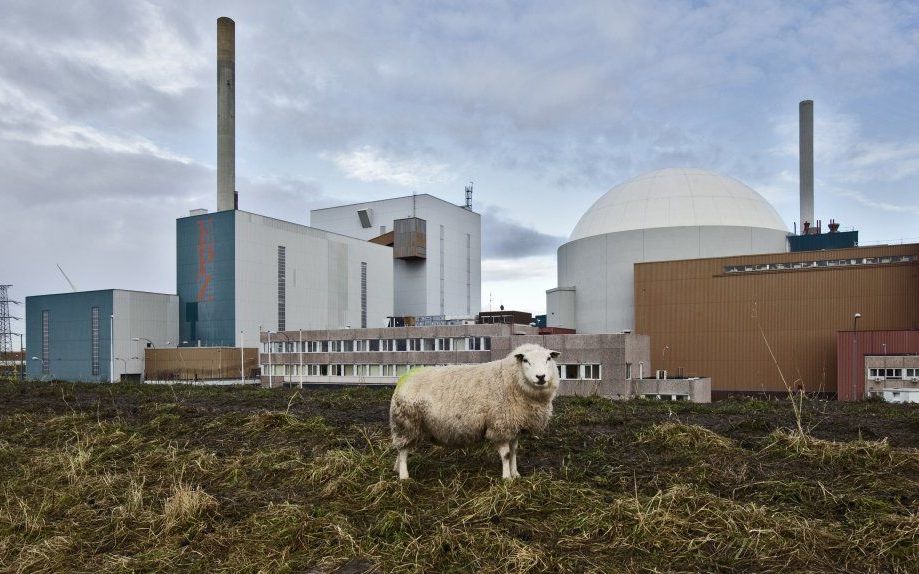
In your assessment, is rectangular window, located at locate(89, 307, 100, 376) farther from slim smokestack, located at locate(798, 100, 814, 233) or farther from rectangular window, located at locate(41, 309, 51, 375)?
slim smokestack, located at locate(798, 100, 814, 233)

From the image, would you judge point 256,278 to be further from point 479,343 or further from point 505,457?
point 505,457

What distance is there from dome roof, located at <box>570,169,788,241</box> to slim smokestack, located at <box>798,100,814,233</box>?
1189cm

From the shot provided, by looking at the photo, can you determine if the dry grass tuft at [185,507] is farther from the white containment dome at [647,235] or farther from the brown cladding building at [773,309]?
the white containment dome at [647,235]

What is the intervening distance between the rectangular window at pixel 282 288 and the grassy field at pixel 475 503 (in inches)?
3572

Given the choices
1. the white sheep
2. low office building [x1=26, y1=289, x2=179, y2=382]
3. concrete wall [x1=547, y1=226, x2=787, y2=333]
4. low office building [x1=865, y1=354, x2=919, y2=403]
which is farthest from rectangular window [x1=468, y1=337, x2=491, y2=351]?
low office building [x1=26, y1=289, x2=179, y2=382]

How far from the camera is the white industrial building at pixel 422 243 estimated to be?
420 ft

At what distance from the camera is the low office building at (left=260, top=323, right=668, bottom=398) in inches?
2219

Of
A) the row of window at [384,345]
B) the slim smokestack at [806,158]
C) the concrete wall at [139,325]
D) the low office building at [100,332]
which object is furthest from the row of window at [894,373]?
the concrete wall at [139,325]

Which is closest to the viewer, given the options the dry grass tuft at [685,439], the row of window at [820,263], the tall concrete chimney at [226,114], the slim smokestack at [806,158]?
the dry grass tuft at [685,439]

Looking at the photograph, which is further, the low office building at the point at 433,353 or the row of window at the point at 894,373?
the low office building at the point at 433,353

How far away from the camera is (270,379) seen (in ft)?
245

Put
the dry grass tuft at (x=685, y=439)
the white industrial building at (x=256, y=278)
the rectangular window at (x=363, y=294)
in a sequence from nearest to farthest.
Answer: the dry grass tuft at (x=685, y=439) → the white industrial building at (x=256, y=278) → the rectangular window at (x=363, y=294)

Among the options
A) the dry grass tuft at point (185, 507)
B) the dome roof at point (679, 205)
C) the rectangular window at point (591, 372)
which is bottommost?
the rectangular window at point (591, 372)

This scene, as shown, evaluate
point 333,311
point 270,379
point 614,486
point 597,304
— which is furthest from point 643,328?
point 614,486
